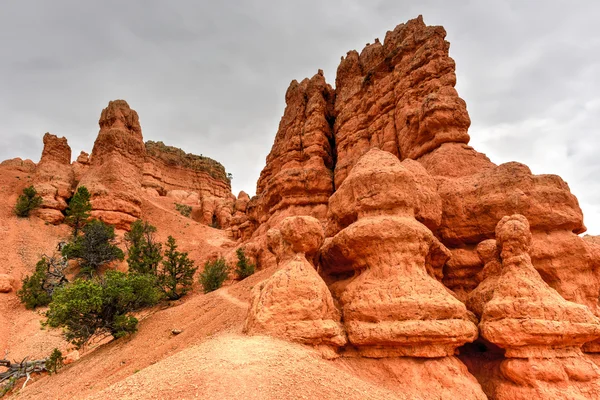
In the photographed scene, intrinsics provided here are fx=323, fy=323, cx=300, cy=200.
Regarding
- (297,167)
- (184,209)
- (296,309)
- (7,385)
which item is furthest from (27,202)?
(296,309)

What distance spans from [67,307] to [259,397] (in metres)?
11.4

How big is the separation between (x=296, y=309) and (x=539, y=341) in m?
5.48

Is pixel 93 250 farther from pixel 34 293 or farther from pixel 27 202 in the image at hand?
pixel 27 202

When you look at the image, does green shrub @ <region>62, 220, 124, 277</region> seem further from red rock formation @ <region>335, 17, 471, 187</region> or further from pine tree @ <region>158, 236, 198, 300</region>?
red rock formation @ <region>335, 17, 471, 187</region>

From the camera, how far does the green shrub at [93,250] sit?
79.3 feet

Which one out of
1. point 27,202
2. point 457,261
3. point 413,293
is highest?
point 27,202

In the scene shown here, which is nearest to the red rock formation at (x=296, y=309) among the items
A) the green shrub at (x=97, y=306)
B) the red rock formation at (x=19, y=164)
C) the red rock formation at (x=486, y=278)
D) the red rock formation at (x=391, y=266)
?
the red rock formation at (x=391, y=266)

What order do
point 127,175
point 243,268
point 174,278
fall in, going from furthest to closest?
point 127,175, point 243,268, point 174,278

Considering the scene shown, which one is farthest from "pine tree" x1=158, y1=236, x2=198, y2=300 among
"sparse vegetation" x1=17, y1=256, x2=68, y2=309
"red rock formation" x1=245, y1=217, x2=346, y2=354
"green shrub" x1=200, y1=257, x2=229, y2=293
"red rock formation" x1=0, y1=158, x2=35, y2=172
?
"red rock formation" x1=0, y1=158, x2=35, y2=172

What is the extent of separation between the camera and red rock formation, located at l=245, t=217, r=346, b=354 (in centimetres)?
751

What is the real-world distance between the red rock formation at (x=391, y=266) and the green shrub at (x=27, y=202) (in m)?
30.8

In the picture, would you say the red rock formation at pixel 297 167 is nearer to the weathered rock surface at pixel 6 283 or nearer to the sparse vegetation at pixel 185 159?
the weathered rock surface at pixel 6 283

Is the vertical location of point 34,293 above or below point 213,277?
below

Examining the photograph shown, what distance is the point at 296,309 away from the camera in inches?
305
